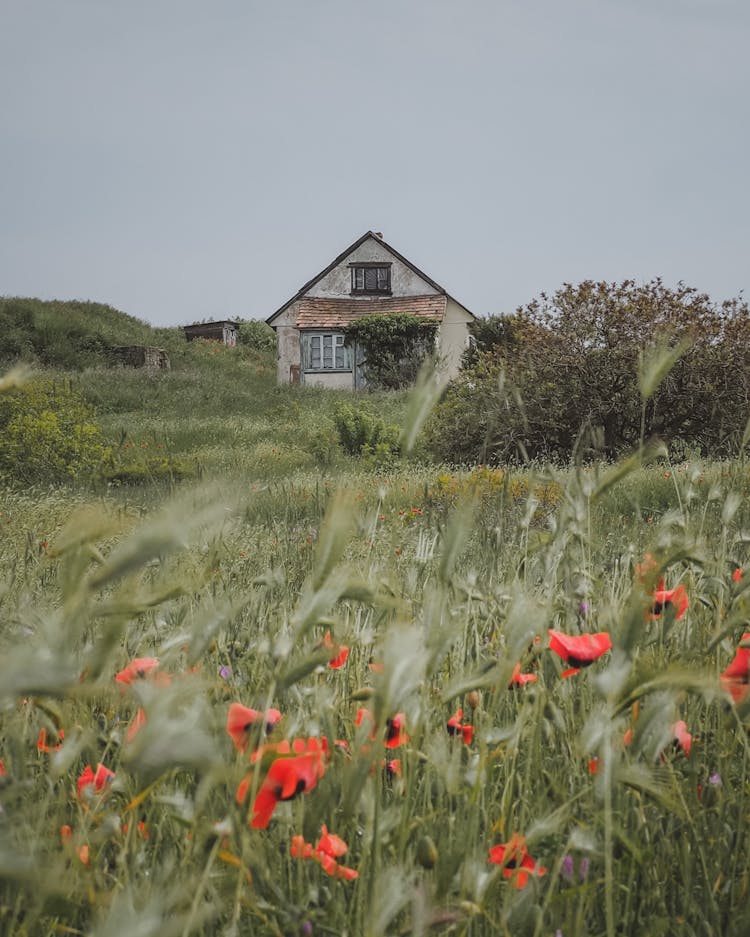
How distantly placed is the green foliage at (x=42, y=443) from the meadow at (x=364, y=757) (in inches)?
366

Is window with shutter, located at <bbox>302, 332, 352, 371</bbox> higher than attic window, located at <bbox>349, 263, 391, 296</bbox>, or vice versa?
attic window, located at <bbox>349, 263, 391, 296</bbox>

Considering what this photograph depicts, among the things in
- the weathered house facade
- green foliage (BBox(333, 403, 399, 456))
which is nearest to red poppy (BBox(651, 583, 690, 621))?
green foliage (BBox(333, 403, 399, 456))

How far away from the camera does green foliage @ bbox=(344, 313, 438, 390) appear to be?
93.4ft

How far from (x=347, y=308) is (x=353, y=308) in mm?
230

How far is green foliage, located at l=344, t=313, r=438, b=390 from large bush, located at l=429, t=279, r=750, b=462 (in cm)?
1555

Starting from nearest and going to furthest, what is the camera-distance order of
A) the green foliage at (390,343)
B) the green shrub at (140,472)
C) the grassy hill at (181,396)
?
the green shrub at (140,472) < the grassy hill at (181,396) < the green foliage at (390,343)

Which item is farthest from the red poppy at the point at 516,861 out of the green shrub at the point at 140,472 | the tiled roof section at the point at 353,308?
the tiled roof section at the point at 353,308

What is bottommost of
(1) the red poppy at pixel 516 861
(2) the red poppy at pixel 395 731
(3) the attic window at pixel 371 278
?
(1) the red poppy at pixel 516 861

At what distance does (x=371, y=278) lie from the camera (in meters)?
30.1

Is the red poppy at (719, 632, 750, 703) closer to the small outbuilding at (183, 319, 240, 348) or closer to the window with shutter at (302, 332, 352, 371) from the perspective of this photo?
the window with shutter at (302, 332, 352, 371)

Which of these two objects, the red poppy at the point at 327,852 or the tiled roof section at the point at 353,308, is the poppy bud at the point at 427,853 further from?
the tiled roof section at the point at 353,308

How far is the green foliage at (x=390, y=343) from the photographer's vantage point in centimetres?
2847

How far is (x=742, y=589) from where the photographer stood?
111 cm

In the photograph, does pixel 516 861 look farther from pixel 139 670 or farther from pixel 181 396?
pixel 181 396
